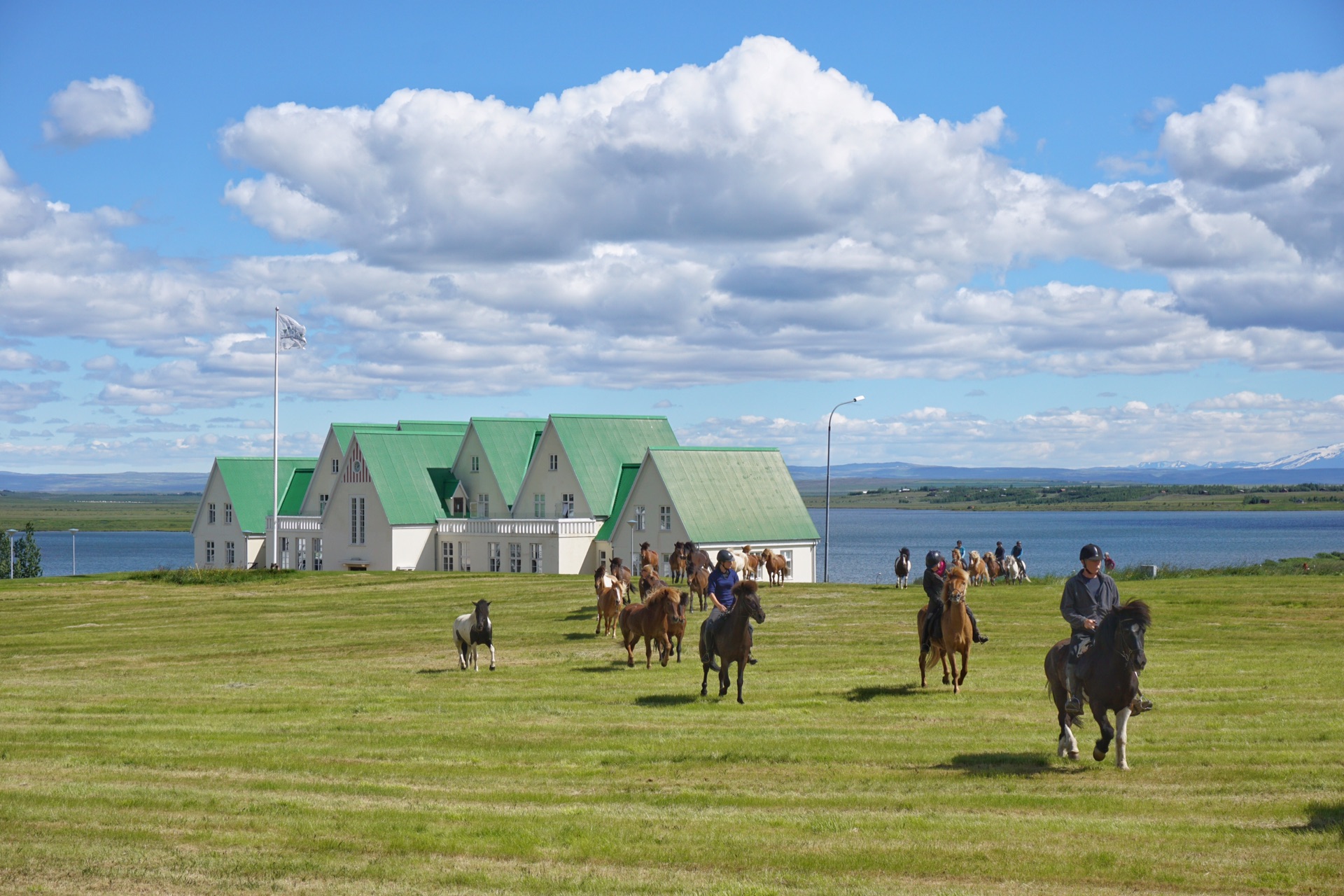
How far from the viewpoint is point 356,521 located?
75062mm

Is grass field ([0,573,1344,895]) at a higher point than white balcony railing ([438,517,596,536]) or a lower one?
lower

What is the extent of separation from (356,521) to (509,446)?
984 cm

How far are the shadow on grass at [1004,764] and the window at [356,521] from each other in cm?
6222

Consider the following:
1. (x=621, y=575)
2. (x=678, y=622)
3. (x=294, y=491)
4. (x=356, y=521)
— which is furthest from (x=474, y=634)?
(x=294, y=491)

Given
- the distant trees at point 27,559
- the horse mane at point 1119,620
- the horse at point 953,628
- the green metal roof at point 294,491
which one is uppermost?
the green metal roof at point 294,491

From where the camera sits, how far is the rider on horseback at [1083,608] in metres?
15.1

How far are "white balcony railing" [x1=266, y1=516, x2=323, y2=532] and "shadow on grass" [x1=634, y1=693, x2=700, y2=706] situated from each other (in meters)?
58.8

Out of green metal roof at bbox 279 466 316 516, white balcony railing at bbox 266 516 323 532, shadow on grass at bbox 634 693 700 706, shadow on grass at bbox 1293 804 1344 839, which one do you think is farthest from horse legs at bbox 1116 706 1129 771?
green metal roof at bbox 279 466 316 516

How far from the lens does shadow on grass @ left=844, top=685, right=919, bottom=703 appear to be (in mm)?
21264

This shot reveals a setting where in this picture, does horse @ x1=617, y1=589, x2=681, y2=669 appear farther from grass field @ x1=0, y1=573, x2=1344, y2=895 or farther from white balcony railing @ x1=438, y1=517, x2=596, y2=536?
white balcony railing @ x1=438, y1=517, x2=596, y2=536

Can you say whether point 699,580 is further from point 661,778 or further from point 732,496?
point 732,496

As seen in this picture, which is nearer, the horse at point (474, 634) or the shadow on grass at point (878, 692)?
the shadow on grass at point (878, 692)

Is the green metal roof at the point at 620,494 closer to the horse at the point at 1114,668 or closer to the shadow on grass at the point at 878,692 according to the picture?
the shadow on grass at the point at 878,692

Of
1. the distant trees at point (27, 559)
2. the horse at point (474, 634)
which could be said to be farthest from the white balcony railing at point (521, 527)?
the distant trees at point (27, 559)
